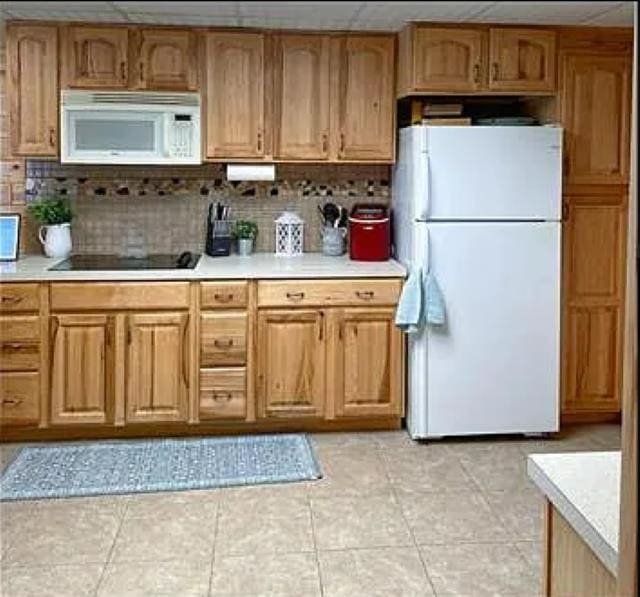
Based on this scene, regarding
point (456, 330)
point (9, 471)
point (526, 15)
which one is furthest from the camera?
point (456, 330)

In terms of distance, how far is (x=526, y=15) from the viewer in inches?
30.2

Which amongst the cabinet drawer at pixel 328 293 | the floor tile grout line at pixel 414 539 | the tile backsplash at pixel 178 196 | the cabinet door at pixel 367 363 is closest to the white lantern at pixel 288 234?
the tile backsplash at pixel 178 196

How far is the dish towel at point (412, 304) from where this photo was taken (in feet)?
13.0

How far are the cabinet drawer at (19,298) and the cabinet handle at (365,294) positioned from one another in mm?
1498

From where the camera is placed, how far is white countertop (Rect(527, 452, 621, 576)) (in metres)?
1.23

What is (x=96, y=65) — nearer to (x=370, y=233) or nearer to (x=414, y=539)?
(x=370, y=233)

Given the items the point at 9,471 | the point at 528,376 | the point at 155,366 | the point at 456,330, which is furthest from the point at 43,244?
the point at 528,376

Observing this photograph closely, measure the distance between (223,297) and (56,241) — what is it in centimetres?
100

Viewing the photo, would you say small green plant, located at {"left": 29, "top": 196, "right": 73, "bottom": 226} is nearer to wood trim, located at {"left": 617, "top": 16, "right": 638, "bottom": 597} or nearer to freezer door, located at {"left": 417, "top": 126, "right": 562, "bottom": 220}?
freezer door, located at {"left": 417, "top": 126, "right": 562, "bottom": 220}

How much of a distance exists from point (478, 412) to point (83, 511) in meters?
1.89

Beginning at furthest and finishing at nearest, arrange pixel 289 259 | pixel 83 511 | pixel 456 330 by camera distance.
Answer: pixel 289 259 → pixel 456 330 → pixel 83 511

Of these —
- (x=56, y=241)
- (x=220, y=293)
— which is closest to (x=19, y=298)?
(x=56, y=241)

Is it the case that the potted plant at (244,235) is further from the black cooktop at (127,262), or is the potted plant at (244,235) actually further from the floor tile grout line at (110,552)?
the floor tile grout line at (110,552)

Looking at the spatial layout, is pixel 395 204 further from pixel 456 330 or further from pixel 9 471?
pixel 9 471
